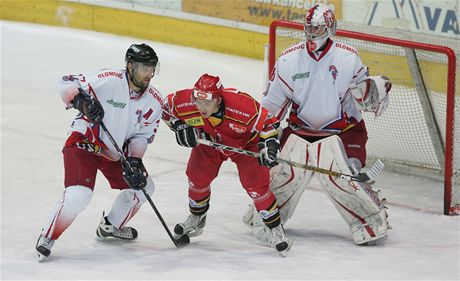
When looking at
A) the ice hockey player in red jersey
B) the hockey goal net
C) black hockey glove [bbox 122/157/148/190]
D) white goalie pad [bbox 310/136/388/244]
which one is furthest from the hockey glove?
the hockey goal net

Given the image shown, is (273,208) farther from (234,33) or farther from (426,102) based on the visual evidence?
(234,33)

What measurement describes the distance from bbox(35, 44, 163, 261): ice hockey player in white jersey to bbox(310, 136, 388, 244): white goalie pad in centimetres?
85

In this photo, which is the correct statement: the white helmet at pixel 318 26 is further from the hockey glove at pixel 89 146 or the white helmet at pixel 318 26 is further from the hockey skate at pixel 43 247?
the hockey skate at pixel 43 247

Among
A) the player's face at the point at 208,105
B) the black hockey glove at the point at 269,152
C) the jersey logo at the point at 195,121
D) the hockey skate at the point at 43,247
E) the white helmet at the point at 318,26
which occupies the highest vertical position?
the white helmet at the point at 318,26

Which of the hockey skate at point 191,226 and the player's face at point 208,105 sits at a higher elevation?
the player's face at point 208,105

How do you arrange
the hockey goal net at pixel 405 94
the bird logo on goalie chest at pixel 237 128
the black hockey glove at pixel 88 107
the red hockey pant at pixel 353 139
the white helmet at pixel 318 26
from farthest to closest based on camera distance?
1. the hockey goal net at pixel 405 94
2. the red hockey pant at pixel 353 139
3. the white helmet at pixel 318 26
4. the bird logo on goalie chest at pixel 237 128
5. the black hockey glove at pixel 88 107

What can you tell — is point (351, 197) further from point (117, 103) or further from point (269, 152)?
point (117, 103)

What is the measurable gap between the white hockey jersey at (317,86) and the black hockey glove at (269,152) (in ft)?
1.56

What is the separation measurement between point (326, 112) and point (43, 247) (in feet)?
5.01

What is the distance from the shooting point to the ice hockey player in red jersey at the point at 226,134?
5086mm

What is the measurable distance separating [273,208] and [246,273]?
453mm

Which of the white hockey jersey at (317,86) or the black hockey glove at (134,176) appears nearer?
the black hockey glove at (134,176)

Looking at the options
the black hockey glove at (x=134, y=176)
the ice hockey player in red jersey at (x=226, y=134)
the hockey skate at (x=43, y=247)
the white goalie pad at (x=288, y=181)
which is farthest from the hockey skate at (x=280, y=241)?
the hockey skate at (x=43, y=247)

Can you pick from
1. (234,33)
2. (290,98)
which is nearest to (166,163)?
(290,98)
